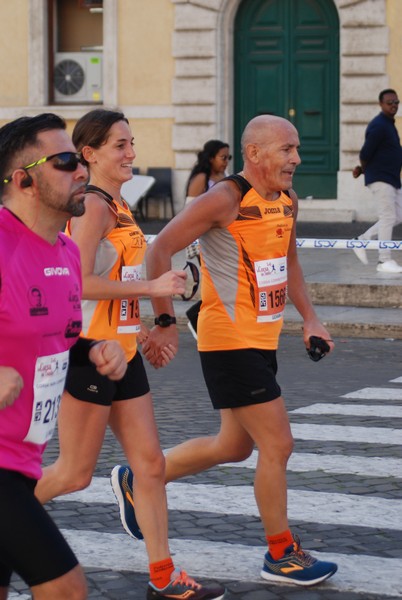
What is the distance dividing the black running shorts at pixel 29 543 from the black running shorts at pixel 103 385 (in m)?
1.54

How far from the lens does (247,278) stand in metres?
5.98

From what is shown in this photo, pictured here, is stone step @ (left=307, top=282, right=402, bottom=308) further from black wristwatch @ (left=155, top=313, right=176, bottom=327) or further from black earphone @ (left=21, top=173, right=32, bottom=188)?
black earphone @ (left=21, top=173, right=32, bottom=188)

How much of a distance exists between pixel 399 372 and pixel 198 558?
5894 millimetres

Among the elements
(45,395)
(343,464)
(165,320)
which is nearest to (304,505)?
(343,464)

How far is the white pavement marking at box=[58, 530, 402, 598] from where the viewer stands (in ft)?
18.4

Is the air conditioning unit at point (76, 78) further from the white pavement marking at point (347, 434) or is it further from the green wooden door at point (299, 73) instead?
the white pavement marking at point (347, 434)

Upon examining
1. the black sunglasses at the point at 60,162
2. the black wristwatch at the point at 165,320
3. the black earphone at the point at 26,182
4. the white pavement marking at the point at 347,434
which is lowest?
the white pavement marking at the point at 347,434

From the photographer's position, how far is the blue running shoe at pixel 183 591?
17.5ft

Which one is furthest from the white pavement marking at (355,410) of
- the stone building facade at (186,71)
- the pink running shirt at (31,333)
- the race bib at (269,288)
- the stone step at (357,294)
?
the stone building facade at (186,71)

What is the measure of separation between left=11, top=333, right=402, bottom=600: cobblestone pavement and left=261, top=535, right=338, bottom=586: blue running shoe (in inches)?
1.9

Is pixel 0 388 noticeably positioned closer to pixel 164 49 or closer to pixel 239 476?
pixel 239 476

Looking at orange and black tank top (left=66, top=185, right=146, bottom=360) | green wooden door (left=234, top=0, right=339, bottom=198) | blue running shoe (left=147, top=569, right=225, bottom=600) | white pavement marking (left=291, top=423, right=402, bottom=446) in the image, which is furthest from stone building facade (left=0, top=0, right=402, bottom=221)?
blue running shoe (left=147, top=569, right=225, bottom=600)

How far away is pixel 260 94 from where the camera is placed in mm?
25531

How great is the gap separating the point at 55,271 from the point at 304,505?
308cm
